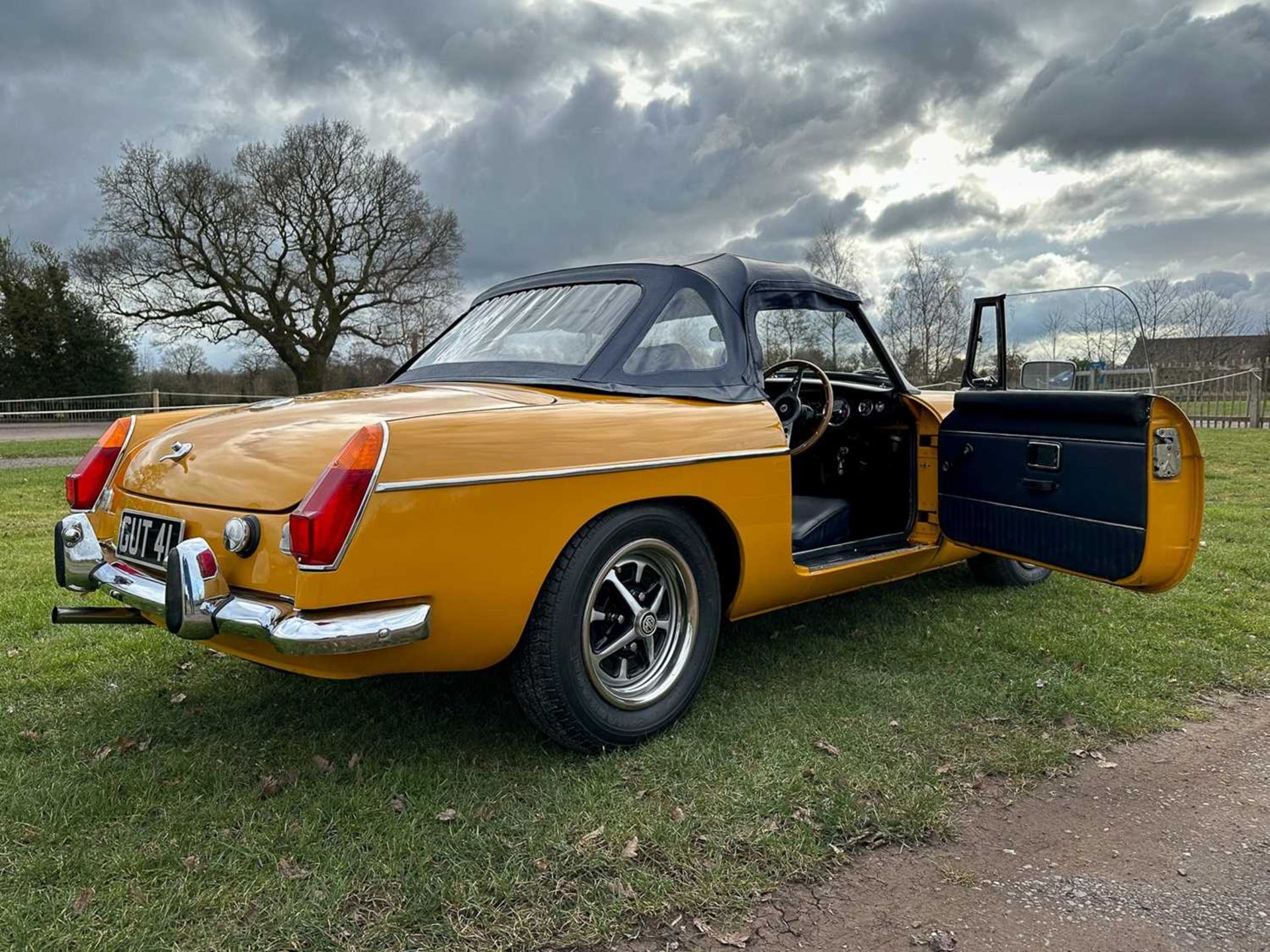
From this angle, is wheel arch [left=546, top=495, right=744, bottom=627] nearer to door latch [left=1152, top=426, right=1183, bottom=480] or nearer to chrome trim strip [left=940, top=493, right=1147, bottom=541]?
chrome trim strip [left=940, top=493, right=1147, bottom=541]

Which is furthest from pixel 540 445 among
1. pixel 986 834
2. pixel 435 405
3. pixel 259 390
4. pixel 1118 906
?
pixel 259 390

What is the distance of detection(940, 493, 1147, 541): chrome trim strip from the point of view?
3.29 metres

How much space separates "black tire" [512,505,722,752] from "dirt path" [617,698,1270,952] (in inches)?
31.0

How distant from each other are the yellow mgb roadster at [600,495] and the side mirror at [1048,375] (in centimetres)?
A: 1

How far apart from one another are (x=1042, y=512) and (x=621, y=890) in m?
2.41

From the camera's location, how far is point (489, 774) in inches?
109

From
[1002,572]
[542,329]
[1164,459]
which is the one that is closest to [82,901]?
[542,329]

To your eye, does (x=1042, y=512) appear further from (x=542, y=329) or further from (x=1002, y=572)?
(x=542, y=329)

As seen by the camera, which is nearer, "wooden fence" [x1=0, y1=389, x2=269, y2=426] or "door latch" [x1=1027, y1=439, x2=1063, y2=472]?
"door latch" [x1=1027, y1=439, x2=1063, y2=472]

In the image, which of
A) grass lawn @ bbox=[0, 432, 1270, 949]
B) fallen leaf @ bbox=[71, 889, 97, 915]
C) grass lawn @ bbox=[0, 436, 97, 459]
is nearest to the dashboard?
grass lawn @ bbox=[0, 432, 1270, 949]

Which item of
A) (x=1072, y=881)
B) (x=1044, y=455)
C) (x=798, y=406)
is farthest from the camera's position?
(x=798, y=406)

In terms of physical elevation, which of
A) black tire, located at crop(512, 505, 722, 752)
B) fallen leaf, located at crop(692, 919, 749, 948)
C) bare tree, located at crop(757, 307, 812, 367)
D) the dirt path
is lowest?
the dirt path

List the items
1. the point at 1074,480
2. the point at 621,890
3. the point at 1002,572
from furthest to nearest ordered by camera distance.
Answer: the point at 1002,572, the point at 1074,480, the point at 621,890

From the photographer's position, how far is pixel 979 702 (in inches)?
132
